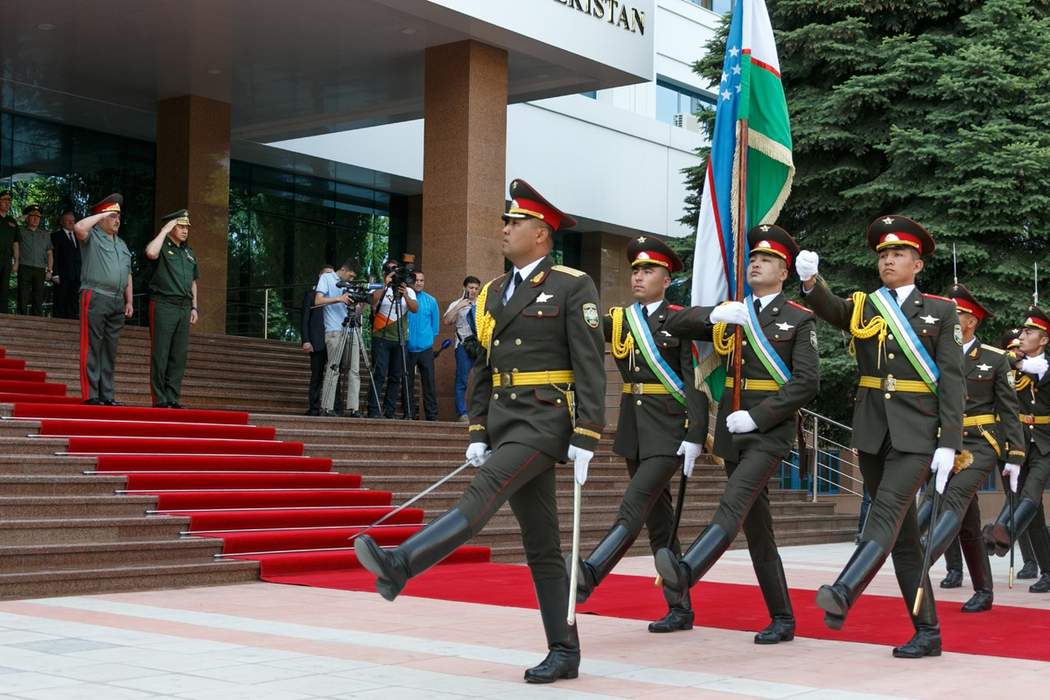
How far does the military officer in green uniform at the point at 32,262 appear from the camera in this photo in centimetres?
1797

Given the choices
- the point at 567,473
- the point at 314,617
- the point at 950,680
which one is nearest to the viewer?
the point at 950,680

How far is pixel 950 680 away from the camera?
5852 millimetres

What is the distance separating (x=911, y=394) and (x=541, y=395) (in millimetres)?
1991

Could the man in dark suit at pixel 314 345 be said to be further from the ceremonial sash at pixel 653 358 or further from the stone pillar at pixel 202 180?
the ceremonial sash at pixel 653 358

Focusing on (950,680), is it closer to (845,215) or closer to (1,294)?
(845,215)

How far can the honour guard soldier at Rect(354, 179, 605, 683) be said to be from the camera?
18.2 ft

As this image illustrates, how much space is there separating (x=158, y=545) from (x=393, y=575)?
4554mm

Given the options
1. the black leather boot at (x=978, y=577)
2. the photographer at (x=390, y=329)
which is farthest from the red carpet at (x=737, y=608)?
the photographer at (x=390, y=329)

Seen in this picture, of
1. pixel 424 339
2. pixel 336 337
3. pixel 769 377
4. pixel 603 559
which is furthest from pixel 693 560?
pixel 424 339

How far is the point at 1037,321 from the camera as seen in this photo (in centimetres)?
1045

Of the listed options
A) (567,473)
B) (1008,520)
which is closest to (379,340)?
(567,473)

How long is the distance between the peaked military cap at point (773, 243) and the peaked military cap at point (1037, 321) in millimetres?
4089

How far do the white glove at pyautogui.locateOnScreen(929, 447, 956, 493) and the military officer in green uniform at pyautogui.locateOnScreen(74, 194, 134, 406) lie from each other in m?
7.89

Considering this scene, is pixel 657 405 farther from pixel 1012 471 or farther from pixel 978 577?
pixel 1012 471
